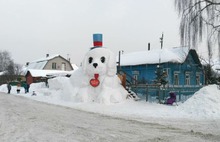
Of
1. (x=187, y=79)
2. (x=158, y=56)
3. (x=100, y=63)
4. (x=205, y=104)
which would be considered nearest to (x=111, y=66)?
(x=100, y=63)

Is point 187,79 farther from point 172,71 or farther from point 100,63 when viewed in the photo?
point 100,63

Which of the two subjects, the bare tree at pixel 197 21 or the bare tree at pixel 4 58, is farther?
the bare tree at pixel 4 58

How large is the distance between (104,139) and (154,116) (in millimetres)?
6408

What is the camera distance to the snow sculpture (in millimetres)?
19562

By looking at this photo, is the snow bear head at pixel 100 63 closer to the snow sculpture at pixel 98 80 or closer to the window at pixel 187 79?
the snow sculpture at pixel 98 80

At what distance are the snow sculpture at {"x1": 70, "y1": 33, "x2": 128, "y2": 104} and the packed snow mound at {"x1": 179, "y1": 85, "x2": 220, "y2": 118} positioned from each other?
523 centimetres

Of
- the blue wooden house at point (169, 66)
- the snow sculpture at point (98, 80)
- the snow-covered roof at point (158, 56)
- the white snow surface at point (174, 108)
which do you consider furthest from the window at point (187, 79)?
the snow sculpture at point (98, 80)

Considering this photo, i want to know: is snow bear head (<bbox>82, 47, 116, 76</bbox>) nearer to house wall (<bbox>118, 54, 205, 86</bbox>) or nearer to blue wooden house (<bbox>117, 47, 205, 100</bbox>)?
blue wooden house (<bbox>117, 47, 205, 100</bbox>)

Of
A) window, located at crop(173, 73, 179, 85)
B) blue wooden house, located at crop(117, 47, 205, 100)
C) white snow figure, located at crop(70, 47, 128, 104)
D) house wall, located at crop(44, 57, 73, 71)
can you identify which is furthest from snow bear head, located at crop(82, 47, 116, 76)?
house wall, located at crop(44, 57, 73, 71)

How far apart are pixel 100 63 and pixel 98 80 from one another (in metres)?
1.17

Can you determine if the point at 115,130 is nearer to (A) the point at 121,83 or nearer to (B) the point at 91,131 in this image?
(B) the point at 91,131

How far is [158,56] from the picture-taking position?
107 feet

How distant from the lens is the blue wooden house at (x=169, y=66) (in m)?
31.5

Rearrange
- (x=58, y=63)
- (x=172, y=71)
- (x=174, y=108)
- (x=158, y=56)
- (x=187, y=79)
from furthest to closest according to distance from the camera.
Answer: (x=58, y=63)
(x=187, y=79)
(x=158, y=56)
(x=172, y=71)
(x=174, y=108)
